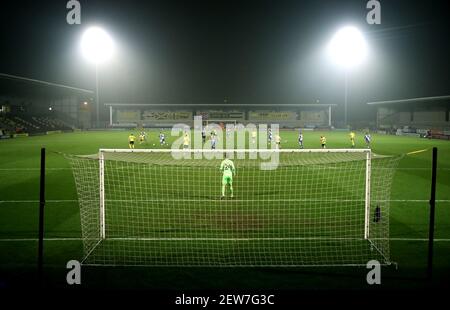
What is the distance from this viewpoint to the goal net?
8.56m

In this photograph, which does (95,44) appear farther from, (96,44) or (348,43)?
(348,43)

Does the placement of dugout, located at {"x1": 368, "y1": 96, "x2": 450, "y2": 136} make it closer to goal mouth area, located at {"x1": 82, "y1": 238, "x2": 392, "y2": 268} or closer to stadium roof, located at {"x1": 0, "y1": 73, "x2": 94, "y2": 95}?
goal mouth area, located at {"x1": 82, "y1": 238, "x2": 392, "y2": 268}

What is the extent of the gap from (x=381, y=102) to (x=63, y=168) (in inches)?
2295

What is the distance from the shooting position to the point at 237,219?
1134 centimetres

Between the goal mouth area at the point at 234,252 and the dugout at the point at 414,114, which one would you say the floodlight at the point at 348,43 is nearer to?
the dugout at the point at 414,114

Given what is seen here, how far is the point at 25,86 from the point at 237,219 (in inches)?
1994

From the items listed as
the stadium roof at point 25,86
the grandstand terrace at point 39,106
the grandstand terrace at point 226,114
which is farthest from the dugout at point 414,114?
the grandstand terrace at point 39,106

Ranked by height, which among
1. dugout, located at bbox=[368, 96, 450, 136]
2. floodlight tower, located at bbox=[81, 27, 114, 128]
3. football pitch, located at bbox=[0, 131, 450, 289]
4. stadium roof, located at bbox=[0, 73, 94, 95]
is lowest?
football pitch, located at bbox=[0, 131, 450, 289]

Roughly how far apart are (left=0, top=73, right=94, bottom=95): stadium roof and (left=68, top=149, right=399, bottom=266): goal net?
3462 cm

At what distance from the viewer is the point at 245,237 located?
32.2ft

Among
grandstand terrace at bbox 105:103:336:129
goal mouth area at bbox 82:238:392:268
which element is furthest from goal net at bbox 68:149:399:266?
grandstand terrace at bbox 105:103:336:129
